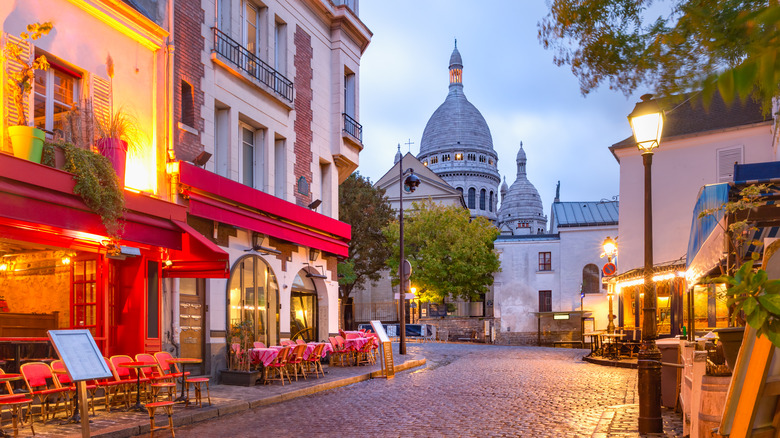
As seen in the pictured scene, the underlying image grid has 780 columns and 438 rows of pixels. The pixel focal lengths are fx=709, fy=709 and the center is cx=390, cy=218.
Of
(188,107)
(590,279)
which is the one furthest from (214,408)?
(590,279)

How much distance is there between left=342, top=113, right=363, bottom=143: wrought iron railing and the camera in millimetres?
23045

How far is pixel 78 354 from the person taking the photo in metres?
6.39

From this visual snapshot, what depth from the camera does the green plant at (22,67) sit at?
33.9 feet

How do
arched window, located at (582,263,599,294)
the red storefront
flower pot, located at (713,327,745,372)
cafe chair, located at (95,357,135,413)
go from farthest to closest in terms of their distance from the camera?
arched window, located at (582,263,599,294), the red storefront, cafe chair, located at (95,357,135,413), flower pot, located at (713,327,745,372)

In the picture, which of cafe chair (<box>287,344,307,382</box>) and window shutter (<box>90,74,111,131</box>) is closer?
window shutter (<box>90,74,111,131</box>)

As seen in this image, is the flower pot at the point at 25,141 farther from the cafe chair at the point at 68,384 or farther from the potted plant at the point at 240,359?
the potted plant at the point at 240,359

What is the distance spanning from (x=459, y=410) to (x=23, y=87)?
8124mm

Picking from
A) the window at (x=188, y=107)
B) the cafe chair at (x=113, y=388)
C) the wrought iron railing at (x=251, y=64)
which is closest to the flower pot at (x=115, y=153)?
the cafe chair at (x=113, y=388)

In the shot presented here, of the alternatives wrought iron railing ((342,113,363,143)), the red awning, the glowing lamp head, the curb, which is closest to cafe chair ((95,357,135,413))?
the curb

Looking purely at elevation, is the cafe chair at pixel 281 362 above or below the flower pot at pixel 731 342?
below

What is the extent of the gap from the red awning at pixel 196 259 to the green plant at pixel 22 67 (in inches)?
136

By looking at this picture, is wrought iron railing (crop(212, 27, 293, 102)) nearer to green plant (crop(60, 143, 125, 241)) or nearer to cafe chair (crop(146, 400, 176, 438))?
green plant (crop(60, 143, 125, 241))

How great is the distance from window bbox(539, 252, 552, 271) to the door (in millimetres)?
37782

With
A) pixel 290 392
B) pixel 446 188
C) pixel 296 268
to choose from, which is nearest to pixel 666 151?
pixel 296 268
